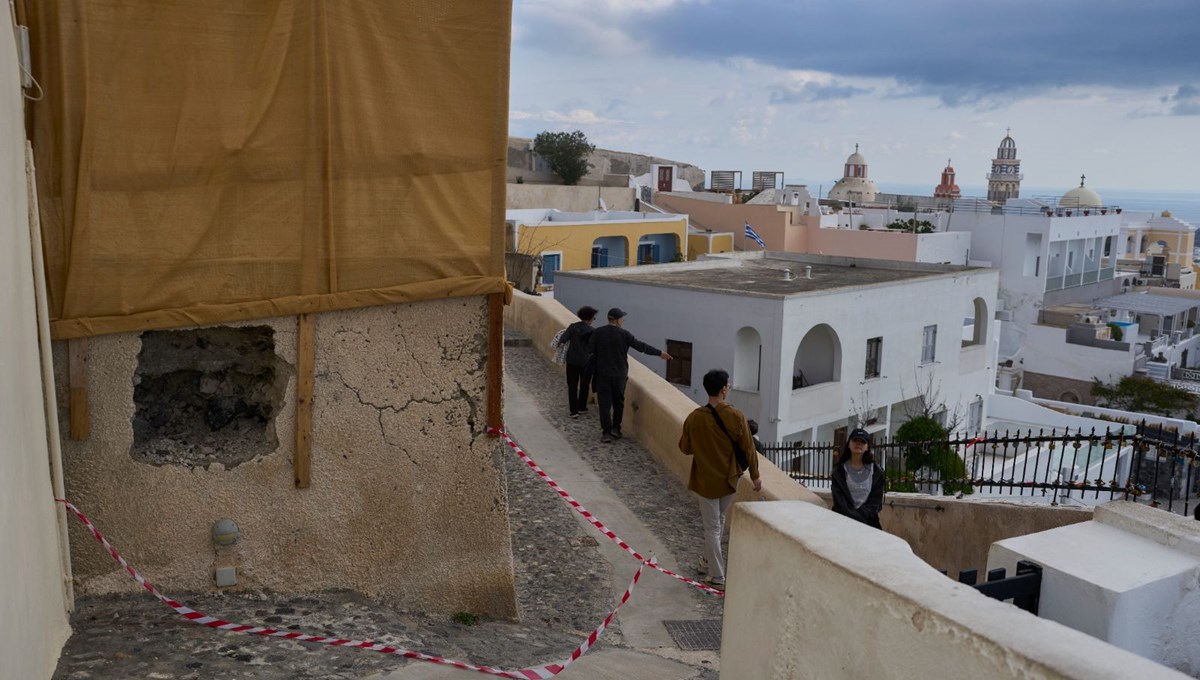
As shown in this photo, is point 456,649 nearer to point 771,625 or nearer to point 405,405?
point 405,405

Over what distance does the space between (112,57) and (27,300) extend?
1.33 metres

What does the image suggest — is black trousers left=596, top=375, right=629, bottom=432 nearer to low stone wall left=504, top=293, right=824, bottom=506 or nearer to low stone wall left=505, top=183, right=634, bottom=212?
low stone wall left=504, top=293, right=824, bottom=506

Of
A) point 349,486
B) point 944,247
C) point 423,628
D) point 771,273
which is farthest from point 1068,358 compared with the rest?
point 349,486

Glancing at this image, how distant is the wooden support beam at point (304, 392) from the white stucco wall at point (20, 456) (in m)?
1.27

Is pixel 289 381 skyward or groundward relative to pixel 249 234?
groundward

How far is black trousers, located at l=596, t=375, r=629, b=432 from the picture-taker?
35.8 feet

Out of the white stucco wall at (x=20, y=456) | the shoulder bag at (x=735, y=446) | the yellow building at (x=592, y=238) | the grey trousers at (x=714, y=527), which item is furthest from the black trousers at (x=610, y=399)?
the yellow building at (x=592, y=238)

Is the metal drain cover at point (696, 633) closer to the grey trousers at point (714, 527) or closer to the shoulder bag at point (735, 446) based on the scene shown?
the grey trousers at point (714, 527)

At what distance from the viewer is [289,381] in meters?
5.96

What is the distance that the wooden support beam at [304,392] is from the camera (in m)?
5.95

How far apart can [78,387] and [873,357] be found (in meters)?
25.5

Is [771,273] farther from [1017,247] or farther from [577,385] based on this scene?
[1017,247]

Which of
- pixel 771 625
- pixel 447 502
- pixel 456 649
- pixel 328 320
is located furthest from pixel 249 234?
pixel 771 625

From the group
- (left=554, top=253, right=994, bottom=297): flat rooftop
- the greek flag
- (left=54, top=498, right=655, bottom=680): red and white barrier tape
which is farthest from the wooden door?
(left=54, top=498, right=655, bottom=680): red and white barrier tape
